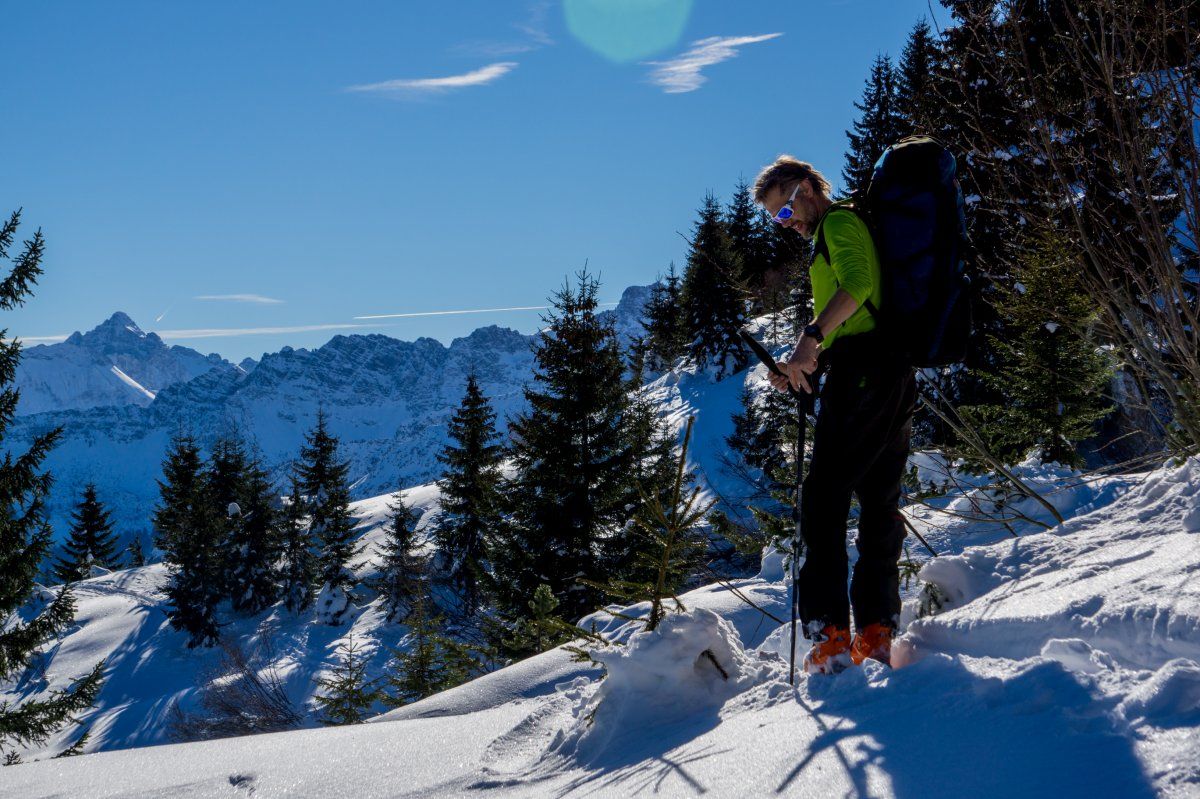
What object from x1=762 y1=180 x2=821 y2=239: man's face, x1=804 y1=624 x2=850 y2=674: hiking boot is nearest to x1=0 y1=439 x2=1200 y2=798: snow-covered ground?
x1=804 y1=624 x2=850 y2=674: hiking boot

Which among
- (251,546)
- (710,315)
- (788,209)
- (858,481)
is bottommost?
(251,546)

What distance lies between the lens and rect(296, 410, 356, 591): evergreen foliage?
93.4ft

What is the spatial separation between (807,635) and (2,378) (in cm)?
1523

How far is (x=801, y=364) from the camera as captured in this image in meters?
2.56

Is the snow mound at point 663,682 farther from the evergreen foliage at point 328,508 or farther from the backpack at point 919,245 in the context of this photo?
the evergreen foliage at point 328,508

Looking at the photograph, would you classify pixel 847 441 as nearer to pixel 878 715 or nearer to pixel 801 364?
pixel 801 364

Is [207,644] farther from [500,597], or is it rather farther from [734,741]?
[734,741]

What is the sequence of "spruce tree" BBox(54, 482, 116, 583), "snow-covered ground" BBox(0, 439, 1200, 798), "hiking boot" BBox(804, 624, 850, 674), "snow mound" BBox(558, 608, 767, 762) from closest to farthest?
"snow-covered ground" BBox(0, 439, 1200, 798) → "hiking boot" BBox(804, 624, 850, 674) → "snow mound" BBox(558, 608, 767, 762) → "spruce tree" BBox(54, 482, 116, 583)

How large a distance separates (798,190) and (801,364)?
0.77m

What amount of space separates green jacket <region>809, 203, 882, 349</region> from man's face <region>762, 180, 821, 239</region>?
17 centimetres

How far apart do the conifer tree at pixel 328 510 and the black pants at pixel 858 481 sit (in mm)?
27798

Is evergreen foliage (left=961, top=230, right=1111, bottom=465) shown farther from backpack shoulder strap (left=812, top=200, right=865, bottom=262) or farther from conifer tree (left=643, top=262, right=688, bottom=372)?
conifer tree (left=643, top=262, right=688, bottom=372)

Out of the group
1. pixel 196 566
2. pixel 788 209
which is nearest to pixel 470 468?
pixel 196 566

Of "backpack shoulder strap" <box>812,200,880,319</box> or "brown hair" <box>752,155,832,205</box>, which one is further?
"brown hair" <box>752,155,832,205</box>
